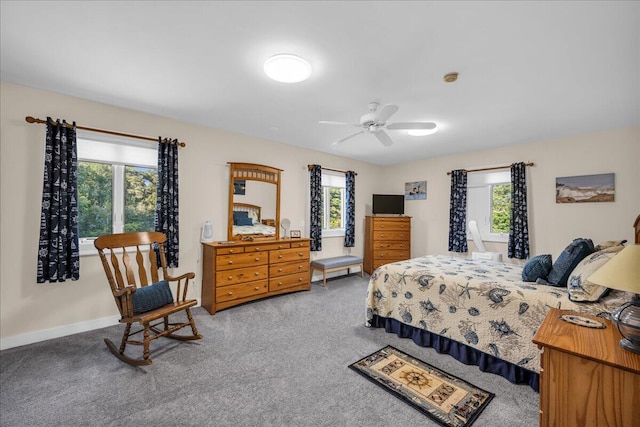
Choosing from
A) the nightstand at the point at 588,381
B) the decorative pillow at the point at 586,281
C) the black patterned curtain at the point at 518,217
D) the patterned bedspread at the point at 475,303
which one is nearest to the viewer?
the nightstand at the point at 588,381

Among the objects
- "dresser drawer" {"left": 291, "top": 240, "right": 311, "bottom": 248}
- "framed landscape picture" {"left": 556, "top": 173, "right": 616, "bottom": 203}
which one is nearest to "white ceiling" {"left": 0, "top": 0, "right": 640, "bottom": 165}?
"framed landscape picture" {"left": 556, "top": 173, "right": 616, "bottom": 203}

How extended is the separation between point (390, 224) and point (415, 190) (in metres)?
0.96

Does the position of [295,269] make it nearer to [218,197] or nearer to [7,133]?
[218,197]

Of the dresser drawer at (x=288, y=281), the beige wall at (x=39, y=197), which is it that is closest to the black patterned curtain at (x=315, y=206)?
the dresser drawer at (x=288, y=281)

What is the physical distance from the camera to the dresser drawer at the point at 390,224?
17.6 ft

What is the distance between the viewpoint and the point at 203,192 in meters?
3.67

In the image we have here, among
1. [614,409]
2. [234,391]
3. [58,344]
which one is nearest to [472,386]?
[614,409]

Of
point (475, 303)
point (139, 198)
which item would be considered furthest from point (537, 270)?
point (139, 198)

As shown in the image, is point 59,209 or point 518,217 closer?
point 59,209

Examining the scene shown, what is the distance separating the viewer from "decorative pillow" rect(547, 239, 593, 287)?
2123mm

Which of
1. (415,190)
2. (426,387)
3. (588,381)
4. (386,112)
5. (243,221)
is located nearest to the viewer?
(588,381)

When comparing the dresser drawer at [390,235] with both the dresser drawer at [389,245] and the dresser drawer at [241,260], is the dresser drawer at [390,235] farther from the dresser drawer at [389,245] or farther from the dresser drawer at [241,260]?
the dresser drawer at [241,260]

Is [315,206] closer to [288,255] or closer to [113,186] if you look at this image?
[288,255]

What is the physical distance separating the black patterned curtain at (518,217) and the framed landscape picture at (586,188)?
43 centimetres
